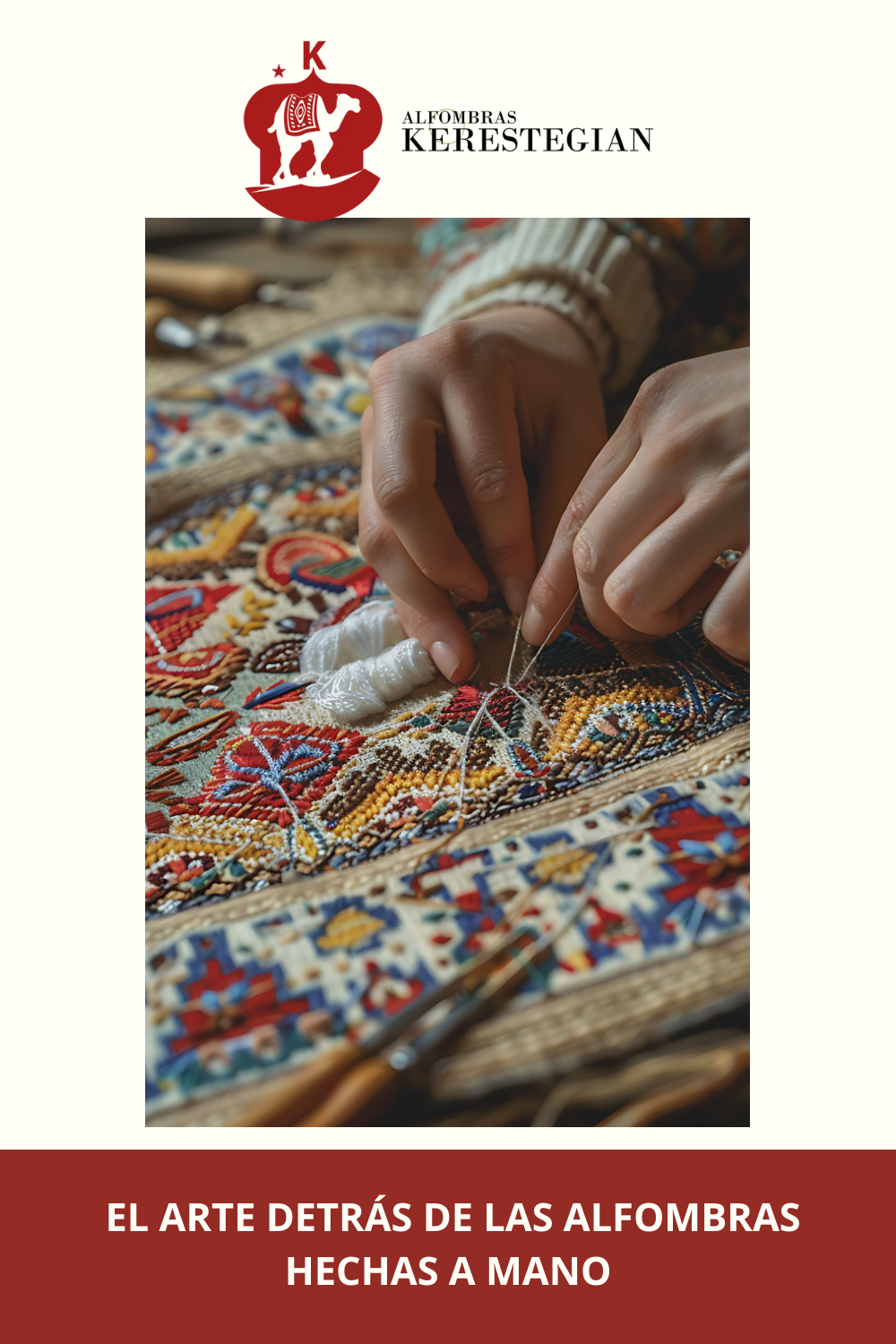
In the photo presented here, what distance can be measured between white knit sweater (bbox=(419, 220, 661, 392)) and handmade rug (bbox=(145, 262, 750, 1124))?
1.06 ft

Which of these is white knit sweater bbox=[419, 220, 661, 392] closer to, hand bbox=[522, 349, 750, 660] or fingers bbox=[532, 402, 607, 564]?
fingers bbox=[532, 402, 607, 564]

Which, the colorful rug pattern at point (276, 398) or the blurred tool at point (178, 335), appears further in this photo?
the blurred tool at point (178, 335)

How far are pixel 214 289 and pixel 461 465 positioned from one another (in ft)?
2.60

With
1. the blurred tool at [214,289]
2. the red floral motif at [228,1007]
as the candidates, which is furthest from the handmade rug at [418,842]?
the blurred tool at [214,289]

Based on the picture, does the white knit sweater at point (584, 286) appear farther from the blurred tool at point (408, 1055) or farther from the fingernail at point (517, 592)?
the blurred tool at point (408, 1055)

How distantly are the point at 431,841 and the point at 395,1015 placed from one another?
0.12 metres

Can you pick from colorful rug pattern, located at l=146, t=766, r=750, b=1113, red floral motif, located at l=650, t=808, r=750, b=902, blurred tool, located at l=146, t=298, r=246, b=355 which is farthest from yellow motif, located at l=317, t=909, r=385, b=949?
blurred tool, located at l=146, t=298, r=246, b=355

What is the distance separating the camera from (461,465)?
690mm

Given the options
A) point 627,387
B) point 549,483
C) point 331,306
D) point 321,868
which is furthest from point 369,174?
point 331,306

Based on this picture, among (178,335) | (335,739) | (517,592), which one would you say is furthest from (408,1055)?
(178,335)

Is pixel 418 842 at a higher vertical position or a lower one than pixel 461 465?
lower

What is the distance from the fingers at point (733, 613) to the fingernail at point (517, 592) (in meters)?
0.16

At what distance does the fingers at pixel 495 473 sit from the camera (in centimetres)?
68

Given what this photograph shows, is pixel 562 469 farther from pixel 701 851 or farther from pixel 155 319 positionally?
pixel 155 319
